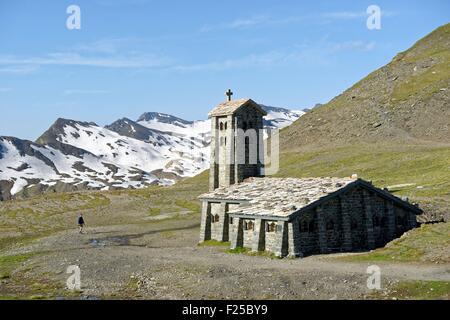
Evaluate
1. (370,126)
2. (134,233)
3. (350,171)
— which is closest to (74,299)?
(134,233)

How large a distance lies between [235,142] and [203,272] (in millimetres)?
19730

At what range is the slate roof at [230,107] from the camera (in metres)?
51.9

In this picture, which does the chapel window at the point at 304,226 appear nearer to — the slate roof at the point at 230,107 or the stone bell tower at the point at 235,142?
the stone bell tower at the point at 235,142

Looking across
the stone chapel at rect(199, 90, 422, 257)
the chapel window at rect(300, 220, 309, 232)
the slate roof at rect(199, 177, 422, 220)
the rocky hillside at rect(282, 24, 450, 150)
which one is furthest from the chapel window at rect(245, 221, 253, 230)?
the rocky hillside at rect(282, 24, 450, 150)

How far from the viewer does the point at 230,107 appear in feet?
172

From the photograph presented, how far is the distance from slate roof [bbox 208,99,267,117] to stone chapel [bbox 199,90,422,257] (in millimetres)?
666

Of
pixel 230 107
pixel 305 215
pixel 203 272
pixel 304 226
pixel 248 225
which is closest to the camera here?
pixel 203 272

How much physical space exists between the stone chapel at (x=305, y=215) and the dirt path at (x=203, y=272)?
70.0 inches

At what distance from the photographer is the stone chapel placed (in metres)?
37.8

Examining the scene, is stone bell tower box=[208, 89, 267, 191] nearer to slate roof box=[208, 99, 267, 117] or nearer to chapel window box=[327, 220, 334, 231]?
slate roof box=[208, 99, 267, 117]

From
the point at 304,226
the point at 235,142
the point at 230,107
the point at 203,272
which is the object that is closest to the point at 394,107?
the point at 230,107

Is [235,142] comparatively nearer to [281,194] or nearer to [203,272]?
[281,194]
